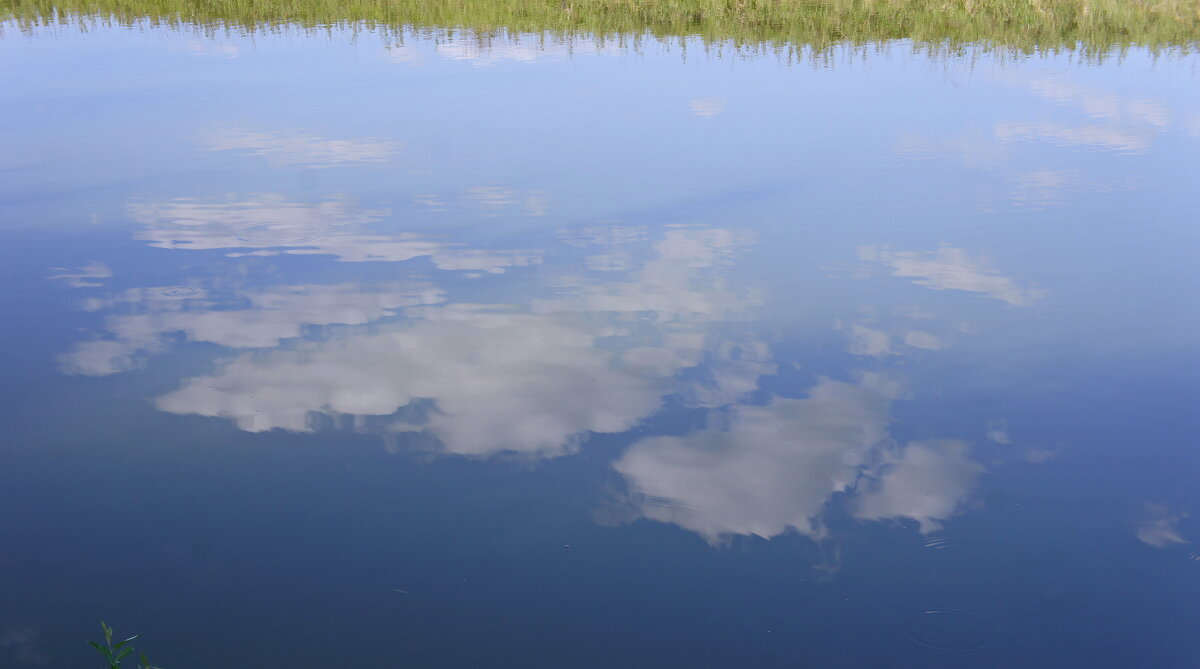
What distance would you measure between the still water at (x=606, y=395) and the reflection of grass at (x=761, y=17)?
395cm

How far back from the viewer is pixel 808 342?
14.0 ft

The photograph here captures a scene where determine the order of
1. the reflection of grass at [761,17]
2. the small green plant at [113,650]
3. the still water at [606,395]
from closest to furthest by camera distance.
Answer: the small green plant at [113,650] < the still water at [606,395] < the reflection of grass at [761,17]

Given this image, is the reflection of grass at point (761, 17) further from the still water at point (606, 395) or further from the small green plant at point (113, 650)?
the small green plant at point (113, 650)

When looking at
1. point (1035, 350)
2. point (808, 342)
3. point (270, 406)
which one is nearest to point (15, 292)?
point (270, 406)

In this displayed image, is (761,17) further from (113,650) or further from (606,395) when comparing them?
(113,650)

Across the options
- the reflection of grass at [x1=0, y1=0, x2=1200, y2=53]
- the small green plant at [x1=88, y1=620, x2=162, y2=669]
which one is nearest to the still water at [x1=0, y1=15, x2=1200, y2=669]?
the small green plant at [x1=88, y1=620, x2=162, y2=669]

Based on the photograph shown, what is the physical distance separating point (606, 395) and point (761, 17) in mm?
9543

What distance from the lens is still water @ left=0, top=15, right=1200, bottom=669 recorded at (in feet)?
9.15

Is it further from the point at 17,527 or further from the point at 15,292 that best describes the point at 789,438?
the point at 15,292

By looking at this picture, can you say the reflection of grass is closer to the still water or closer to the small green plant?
the still water

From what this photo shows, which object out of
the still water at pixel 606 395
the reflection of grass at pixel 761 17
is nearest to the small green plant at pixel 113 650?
the still water at pixel 606 395

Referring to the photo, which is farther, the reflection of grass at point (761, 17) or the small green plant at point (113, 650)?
the reflection of grass at point (761, 17)

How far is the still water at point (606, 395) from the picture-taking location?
2789mm

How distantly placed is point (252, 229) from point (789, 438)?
10.9 ft
